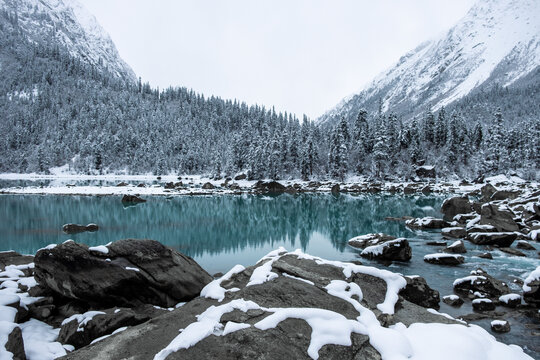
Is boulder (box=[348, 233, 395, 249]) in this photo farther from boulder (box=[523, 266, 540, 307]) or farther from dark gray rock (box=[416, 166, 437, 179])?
dark gray rock (box=[416, 166, 437, 179])

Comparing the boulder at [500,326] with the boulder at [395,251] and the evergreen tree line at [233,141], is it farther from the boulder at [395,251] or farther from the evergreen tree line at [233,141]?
the evergreen tree line at [233,141]

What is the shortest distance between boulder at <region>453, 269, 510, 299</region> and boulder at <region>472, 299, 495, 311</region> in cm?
97

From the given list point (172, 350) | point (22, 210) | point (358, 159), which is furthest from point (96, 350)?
point (358, 159)

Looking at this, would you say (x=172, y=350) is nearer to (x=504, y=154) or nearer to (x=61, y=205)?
(x=61, y=205)

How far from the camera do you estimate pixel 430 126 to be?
10350 cm

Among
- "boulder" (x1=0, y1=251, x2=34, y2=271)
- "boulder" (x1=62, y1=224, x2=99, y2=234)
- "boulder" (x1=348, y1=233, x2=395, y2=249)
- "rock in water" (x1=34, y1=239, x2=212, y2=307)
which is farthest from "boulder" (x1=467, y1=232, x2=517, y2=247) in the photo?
"boulder" (x1=62, y1=224, x2=99, y2=234)

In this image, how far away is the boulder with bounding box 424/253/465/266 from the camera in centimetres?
1875

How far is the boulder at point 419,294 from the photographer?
11.4 meters

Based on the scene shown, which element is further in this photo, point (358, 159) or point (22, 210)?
point (358, 159)

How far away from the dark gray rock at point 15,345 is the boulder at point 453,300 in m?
14.0

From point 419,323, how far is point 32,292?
454 inches

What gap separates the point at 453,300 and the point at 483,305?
103 cm

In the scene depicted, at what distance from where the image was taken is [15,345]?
22.8ft

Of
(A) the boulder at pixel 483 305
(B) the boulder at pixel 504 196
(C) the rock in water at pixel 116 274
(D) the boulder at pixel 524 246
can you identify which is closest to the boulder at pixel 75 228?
(C) the rock in water at pixel 116 274
